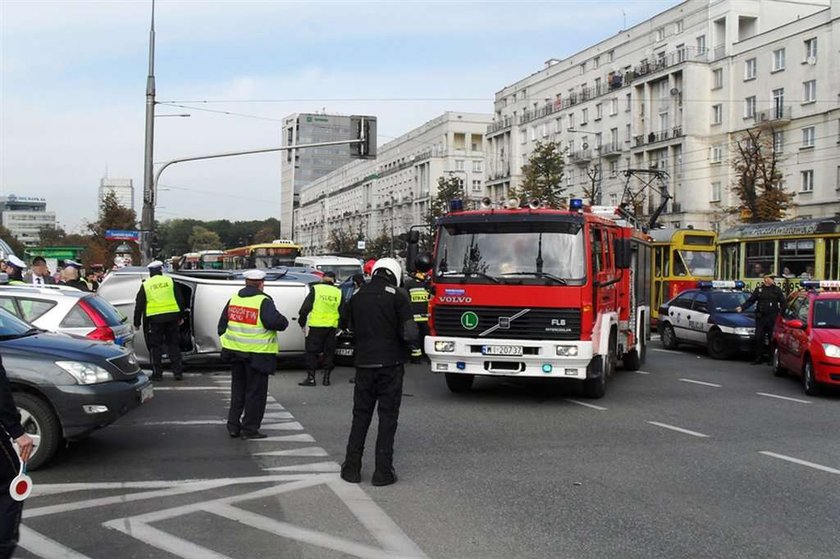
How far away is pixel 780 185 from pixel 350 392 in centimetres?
3956

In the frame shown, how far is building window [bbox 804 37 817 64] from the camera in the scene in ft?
164

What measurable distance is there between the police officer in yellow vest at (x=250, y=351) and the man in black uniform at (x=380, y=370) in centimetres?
205

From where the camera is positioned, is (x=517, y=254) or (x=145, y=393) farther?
(x=517, y=254)

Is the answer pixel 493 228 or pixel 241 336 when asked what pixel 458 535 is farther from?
pixel 493 228

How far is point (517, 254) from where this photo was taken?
1166cm

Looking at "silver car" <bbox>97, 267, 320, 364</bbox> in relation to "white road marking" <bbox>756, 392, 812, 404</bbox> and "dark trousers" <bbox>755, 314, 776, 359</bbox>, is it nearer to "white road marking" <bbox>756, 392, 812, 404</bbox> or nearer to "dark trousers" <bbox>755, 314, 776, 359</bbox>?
"white road marking" <bbox>756, 392, 812, 404</bbox>

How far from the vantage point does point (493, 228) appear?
38.8ft

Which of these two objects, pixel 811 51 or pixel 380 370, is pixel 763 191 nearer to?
pixel 811 51

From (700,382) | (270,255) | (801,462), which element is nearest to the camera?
(801,462)

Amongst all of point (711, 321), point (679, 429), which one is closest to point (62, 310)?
point (679, 429)

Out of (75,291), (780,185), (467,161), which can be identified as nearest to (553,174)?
(780,185)

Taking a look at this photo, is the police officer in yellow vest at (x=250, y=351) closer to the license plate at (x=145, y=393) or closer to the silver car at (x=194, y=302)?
the license plate at (x=145, y=393)

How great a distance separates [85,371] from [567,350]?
6.02 meters

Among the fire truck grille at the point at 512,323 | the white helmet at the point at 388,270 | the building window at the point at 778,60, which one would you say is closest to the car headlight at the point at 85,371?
the white helmet at the point at 388,270
